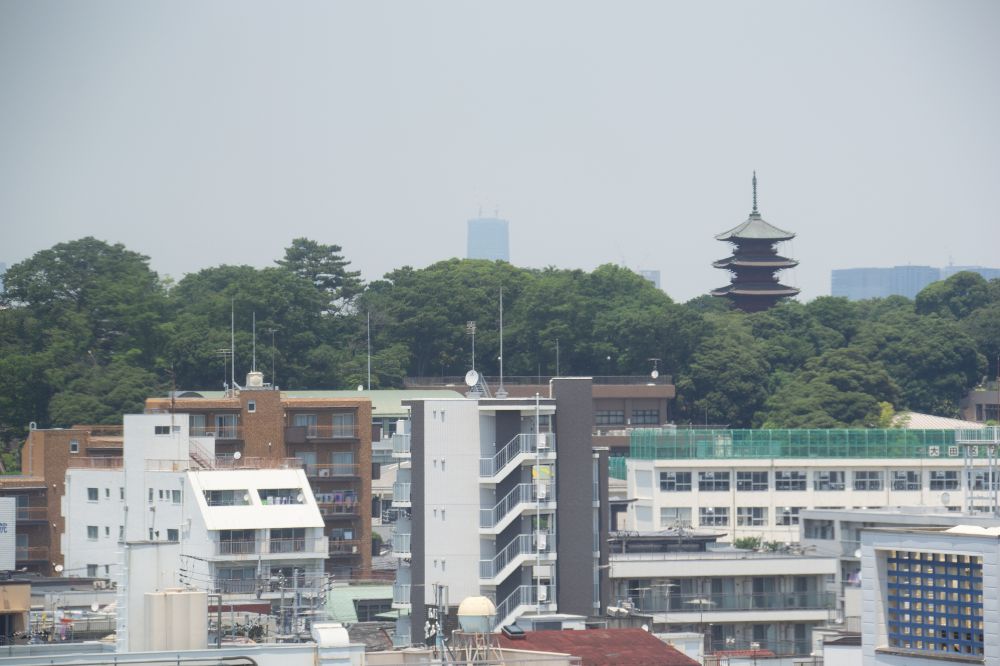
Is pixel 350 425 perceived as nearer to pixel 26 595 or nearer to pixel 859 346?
pixel 26 595

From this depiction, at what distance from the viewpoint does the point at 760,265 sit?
6398 inches

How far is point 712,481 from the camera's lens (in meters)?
83.4

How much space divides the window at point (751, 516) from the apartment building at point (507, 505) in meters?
27.9

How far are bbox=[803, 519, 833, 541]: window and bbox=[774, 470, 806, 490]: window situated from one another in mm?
15875

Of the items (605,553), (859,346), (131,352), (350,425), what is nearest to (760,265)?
(859,346)

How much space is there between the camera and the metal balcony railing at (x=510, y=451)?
180 ft

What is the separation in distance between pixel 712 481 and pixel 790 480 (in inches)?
129

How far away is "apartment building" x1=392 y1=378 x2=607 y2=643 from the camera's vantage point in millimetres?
53781

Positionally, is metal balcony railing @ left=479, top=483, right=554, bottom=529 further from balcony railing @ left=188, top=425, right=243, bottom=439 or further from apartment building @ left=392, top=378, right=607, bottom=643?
balcony railing @ left=188, top=425, right=243, bottom=439

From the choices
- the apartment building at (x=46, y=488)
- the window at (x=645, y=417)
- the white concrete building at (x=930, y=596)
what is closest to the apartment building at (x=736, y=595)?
the apartment building at (x=46, y=488)

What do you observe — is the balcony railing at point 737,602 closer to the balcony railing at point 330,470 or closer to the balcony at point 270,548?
the balcony at point 270,548

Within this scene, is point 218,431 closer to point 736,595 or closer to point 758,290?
point 736,595

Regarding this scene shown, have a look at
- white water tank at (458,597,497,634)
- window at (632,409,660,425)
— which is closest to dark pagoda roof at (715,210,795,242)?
window at (632,409,660,425)

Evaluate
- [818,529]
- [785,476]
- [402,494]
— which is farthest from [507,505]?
[785,476]
